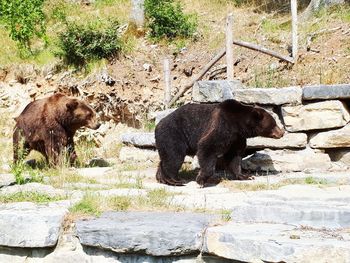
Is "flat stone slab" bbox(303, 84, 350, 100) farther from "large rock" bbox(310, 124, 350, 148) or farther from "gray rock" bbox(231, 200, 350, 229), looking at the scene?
"gray rock" bbox(231, 200, 350, 229)

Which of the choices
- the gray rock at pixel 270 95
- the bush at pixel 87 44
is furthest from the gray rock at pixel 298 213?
the bush at pixel 87 44

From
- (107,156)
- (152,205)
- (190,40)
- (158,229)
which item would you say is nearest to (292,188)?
(152,205)

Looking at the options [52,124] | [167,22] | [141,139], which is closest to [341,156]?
[141,139]

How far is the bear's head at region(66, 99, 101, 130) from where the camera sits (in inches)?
405

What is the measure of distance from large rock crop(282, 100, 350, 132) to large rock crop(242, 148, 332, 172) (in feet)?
1.21

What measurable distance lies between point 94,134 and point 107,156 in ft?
8.60

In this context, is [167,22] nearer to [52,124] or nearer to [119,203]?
[52,124]

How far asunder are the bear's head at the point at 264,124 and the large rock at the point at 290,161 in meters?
0.44

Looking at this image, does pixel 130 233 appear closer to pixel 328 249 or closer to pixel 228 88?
pixel 328 249

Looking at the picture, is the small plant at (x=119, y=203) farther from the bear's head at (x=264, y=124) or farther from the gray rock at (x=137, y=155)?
the gray rock at (x=137, y=155)

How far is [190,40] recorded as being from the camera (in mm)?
15742

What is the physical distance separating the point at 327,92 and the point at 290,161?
112cm

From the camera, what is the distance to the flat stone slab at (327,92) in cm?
873

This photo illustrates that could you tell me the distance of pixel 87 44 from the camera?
14898 mm
